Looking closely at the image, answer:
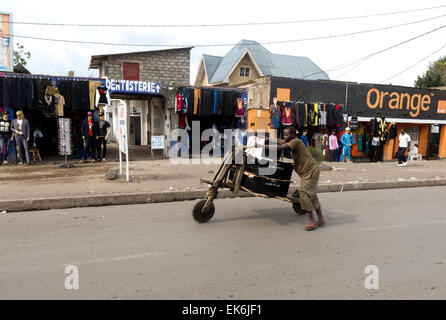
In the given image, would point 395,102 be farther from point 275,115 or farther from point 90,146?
point 90,146

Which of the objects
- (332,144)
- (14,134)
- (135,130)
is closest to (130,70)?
(135,130)

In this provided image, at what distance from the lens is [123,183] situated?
8.90 m

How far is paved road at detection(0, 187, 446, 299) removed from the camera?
3381 mm

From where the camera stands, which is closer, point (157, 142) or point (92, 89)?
point (92, 89)

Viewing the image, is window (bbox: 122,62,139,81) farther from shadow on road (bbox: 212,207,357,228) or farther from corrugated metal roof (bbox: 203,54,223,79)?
shadow on road (bbox: 212,207,357,228)

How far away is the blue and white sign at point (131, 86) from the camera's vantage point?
13.9 m

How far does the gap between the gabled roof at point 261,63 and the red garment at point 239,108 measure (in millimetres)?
17087

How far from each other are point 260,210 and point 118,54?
59.0 ft

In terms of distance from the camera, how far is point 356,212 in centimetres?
686

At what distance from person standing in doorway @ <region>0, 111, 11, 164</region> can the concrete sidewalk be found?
759 mm

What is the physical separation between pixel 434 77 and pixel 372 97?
27058mm

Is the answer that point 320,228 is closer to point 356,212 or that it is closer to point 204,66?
point 356,212

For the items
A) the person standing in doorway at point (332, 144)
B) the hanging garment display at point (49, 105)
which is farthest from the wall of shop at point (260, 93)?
the hanging garment display at point (49, 105)

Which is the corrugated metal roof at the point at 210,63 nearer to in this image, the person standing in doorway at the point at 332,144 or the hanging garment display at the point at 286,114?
the hanging garment display at the point at 286,114
